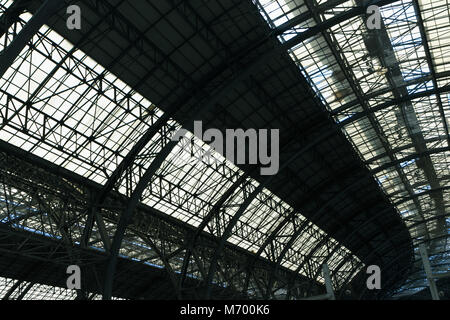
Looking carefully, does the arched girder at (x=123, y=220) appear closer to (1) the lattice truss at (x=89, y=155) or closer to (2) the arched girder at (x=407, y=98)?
(1) the lattice truss at (x=89, y=155)

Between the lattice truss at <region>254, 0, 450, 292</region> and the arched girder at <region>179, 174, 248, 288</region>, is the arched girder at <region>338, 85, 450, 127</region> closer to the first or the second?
the lattice truss at <region>254, 0, 450, 292</region>

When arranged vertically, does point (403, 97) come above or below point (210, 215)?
above

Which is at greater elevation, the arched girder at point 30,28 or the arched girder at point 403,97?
the arched girder at point 403,97

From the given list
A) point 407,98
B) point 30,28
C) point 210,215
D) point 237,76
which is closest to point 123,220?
point 237,76

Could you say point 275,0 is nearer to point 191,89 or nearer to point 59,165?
point 191,89

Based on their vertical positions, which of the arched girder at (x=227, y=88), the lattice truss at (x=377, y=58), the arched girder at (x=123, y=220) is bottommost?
Answer: the arched girder at (x=123, y=220)

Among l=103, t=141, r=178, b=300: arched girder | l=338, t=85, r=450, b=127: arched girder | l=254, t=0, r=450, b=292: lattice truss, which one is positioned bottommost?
l=103, t=141, r=178, b=300: arched girder

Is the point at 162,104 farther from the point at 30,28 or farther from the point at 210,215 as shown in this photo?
the point at 210,215

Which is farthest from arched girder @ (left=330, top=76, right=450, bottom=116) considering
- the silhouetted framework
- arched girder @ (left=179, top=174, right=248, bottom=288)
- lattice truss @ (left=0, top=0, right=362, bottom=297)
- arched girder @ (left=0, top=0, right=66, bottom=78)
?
arched girder @ (left=0, top=0, right=66, bottom=78)

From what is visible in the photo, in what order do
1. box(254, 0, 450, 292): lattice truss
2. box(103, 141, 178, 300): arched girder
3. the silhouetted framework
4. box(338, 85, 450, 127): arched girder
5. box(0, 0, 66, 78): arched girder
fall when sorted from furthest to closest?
1. box(338, 85, 450, 127): arched girder
2. box(254, 0, 450, 292): lattice truss
3. box(103, 141, 178, 300): arched girder
4. the silhouetted framework
5. box(0, 0, 66, 78): arched girder

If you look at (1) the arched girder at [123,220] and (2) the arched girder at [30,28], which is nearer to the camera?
(2) the arched girder at [30,28]

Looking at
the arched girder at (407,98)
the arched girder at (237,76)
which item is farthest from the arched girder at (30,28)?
the arched girder at (407,98)

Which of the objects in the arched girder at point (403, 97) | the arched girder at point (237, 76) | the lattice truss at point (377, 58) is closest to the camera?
the arched girder at point (237, 76)
